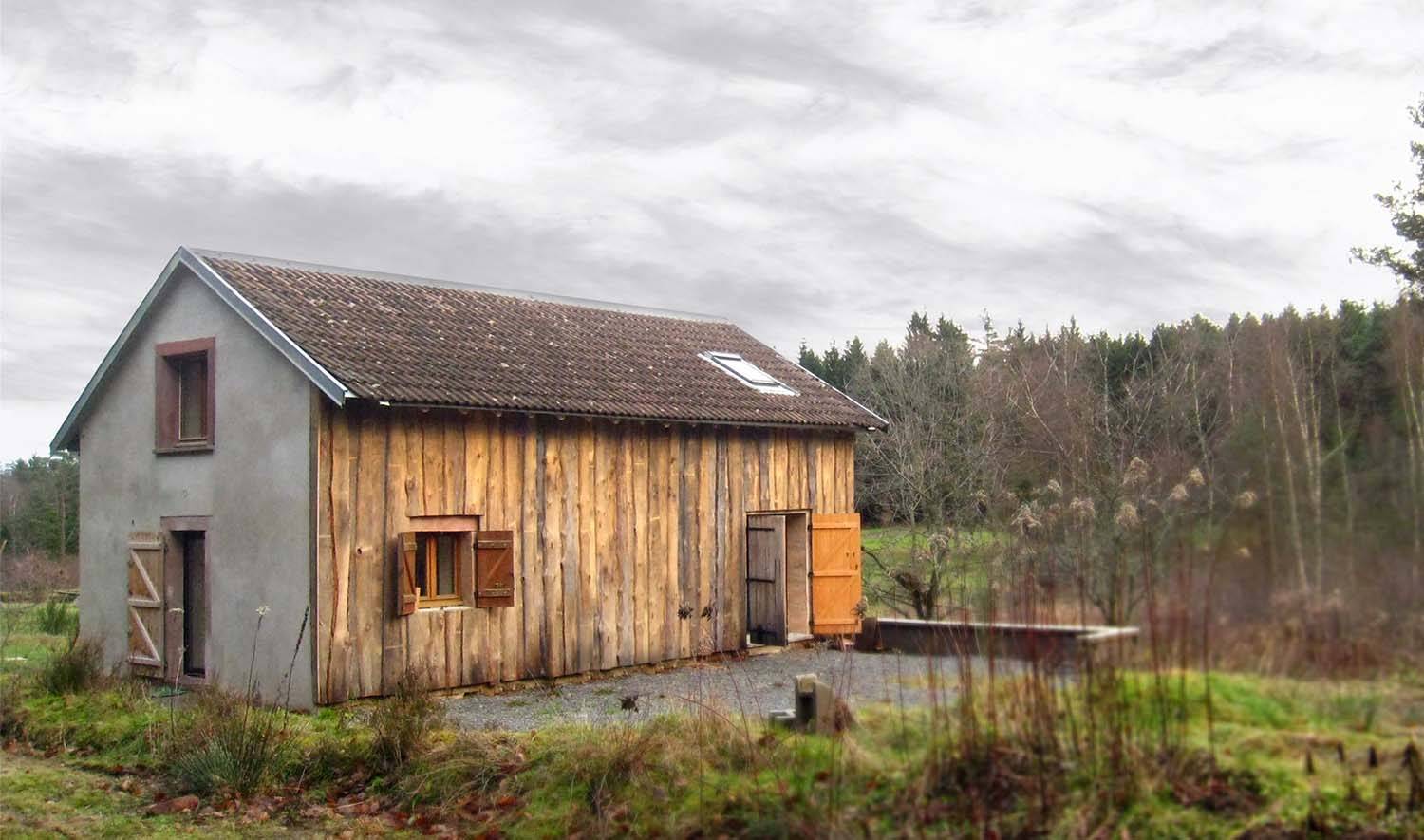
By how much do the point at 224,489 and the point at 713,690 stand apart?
735 centimetres

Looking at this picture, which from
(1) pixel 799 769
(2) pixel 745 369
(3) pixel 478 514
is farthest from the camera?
(2) pixel 745 369

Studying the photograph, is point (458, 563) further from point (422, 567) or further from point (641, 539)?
point (641, 539)

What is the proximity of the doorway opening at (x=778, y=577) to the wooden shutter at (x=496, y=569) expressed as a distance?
455cm

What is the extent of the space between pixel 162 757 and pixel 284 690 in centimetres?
319

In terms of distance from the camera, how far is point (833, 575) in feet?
64.1

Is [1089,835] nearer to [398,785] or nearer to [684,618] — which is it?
[398,785]

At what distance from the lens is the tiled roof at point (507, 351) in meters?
15.3

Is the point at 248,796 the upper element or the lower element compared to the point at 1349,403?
lower

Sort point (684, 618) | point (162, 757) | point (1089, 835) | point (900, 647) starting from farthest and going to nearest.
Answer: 1. point (684, 618)
2. point (162, 757)
3. point (900, 647)
4. point (1089, 835)

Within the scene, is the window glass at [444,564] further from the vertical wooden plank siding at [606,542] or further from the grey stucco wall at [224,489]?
the vertical wooden plank siding at [606,542]

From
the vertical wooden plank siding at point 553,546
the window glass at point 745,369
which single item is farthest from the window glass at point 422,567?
the window glass at point 745,369

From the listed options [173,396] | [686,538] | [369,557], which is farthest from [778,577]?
[173,396]

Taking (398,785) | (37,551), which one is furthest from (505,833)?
(37,551)

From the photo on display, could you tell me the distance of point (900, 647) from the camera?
301 inches
